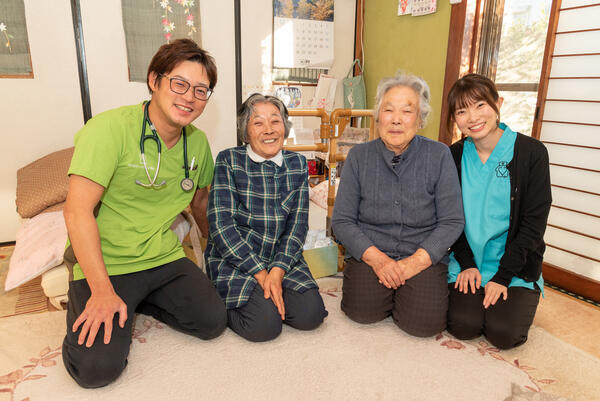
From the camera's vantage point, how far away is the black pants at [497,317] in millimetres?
1514

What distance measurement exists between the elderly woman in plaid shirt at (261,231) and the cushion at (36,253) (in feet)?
2.16

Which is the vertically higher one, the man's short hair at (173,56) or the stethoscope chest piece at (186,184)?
the man's short hair at (173,56)

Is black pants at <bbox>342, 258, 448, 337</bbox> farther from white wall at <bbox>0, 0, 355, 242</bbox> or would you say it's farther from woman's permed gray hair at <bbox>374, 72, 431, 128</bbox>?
white wall at <bbox>0, 0, 355, 242</bbox>

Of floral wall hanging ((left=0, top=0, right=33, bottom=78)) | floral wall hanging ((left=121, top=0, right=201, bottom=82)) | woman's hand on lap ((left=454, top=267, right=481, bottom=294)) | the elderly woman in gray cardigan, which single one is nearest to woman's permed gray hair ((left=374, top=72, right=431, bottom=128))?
the elderly woman in gray cardigan

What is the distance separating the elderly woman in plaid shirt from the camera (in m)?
1.60

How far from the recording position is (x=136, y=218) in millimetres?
1510

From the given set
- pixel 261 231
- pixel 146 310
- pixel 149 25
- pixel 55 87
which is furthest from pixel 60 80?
pixel 261 231

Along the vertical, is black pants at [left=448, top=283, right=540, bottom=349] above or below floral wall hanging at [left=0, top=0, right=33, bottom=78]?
below

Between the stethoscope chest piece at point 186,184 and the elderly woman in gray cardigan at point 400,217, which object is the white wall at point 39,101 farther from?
the elderly woman in gray cardigan at point 400,217

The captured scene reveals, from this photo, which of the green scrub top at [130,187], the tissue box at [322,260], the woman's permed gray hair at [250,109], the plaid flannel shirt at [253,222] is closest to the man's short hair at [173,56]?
the green scrub top at [130,187]

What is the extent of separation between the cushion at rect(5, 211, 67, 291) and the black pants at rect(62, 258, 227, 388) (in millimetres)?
333

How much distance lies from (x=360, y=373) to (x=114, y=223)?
106 cm

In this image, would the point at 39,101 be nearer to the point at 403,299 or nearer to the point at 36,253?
the point at 36,253

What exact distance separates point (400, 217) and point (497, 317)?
21.0 inches
